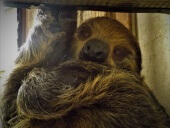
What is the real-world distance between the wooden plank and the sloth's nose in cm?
19

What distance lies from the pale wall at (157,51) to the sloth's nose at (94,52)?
0.44m

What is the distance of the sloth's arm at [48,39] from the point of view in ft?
5.30

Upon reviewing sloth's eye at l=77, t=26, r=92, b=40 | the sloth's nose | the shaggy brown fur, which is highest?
sloth's eye at l=77, t=26, r=92, b=40

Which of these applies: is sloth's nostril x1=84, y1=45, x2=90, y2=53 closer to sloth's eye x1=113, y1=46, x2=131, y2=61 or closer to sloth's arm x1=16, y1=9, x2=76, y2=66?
sloth's arm x1=16, y1=9, x2=76, y2=66

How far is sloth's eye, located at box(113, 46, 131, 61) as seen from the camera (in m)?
1.87

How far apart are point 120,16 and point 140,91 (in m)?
1.18

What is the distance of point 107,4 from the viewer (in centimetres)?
151

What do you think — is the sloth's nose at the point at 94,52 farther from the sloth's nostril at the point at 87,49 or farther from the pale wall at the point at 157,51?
the pale wall at the point at 157,51

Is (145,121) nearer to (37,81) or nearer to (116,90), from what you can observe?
(116,90)

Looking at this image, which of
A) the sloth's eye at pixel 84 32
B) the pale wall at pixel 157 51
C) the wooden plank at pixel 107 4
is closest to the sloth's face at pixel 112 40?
the sloth's eye at pixel 84 32

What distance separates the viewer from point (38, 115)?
1.36 metres

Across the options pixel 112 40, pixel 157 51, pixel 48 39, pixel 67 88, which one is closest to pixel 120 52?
pixel 112 40

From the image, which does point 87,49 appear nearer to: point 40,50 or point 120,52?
point 40,50

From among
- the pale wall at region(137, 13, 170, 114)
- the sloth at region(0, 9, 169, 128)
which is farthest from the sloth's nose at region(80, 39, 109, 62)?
the pale wall at region(137, 13, 170, 114)
